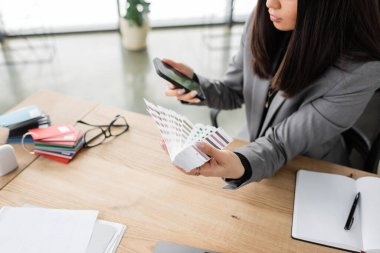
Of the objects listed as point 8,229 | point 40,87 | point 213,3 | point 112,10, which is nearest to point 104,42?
point 112,10

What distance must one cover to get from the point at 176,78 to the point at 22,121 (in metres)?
0.56

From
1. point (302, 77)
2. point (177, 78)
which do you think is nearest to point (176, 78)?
point (177, 78)

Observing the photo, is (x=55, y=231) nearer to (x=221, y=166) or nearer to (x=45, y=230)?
(x=45, y=230)

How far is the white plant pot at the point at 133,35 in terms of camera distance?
3381 millimetres

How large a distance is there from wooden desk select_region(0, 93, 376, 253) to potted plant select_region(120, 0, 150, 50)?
2.44 m

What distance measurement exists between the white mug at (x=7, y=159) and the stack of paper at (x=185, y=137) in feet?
1.62

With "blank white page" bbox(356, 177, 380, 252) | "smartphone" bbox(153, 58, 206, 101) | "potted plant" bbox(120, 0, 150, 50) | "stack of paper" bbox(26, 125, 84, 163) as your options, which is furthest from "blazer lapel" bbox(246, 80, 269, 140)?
"potted plant" bbox(120, 0, 150, 50)

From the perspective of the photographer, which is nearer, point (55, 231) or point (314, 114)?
point (55, 231)

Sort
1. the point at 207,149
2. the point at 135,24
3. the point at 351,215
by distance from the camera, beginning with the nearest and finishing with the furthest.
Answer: the point at 207,149 → the point at 351,215 → the point at 135,24

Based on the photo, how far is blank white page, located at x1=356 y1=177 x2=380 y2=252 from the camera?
2.81 feet

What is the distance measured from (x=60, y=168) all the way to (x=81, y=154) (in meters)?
0.09

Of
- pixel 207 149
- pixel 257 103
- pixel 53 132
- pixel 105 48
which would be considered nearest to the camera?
pixel 207 149

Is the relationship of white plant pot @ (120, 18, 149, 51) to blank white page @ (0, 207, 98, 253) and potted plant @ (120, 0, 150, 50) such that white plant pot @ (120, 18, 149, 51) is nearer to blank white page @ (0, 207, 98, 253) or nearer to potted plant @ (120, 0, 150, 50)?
potted plant @ (120, 0, 150, 50)

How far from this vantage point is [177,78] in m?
1.20
